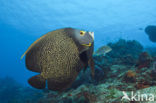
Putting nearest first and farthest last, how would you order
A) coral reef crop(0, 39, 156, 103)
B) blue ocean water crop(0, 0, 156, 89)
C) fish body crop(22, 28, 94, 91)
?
1. fish body crop(22, 28, 94, 91)
2. coral reef crop(0, 39, 156, 103)
3. blue ocean water crop(0, 0, 156, 89)

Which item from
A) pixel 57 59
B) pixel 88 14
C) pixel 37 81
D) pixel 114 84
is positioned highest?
pixel 88 14

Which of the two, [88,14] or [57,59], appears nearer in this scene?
[57,59]

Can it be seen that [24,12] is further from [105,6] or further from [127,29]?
[127,29]

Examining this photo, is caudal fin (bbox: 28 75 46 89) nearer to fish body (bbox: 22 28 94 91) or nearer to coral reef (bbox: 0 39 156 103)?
fish body (bbox: 22 28 94 91)

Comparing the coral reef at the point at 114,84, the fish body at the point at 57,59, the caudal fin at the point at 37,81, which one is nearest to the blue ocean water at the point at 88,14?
the coral reef at the point at 114,84

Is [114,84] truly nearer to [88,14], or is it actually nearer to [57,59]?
[57,59]

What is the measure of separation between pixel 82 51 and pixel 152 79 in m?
3.24

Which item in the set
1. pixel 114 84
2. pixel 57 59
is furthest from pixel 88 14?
pixel 57 59

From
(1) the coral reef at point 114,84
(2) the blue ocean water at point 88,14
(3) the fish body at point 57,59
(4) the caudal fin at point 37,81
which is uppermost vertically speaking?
(2) the blue ocean water at point 88,14

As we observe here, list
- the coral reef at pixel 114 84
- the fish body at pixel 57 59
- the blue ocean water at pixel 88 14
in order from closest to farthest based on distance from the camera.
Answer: the fish body at pixel 57 59 < the coral reef at pixel 114 84 < the blue ocean water at pixel 88 14

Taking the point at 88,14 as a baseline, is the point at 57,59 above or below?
below

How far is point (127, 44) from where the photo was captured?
1057cm

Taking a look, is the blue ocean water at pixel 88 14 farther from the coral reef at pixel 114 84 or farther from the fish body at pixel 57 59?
the fish body at pixel 57 59

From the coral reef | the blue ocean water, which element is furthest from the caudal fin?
the blue ocean water
